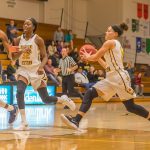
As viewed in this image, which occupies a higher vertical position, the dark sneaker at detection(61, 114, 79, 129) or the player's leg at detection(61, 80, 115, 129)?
the player's leg at detection(61, 80, 115, 129)

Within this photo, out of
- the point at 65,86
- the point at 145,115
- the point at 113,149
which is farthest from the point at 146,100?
the point at 113,149

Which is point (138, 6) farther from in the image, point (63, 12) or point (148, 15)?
point (63, 12)

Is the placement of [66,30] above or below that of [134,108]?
above

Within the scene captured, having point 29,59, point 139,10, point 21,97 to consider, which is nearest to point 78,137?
point 21,97

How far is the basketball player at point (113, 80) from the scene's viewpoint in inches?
282

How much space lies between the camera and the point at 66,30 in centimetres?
2502

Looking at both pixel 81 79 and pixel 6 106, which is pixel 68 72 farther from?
pixel 6 106

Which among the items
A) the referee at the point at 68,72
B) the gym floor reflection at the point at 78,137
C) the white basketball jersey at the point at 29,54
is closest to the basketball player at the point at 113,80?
the gym floor reflection at the point at 78,137

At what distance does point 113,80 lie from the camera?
7219 mm

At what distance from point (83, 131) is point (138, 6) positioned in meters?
20.6

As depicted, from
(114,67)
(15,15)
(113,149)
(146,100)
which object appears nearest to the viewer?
(113,149)

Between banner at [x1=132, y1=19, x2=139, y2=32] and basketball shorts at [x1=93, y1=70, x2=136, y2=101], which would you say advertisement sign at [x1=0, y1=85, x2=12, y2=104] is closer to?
basketball shorts at [x1=93, y1=70, x2=136, y2=101]

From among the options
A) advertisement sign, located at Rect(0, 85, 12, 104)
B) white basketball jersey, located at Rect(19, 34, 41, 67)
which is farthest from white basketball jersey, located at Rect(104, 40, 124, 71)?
advertisement sign, located at Rect(0, 85, 12, 104)

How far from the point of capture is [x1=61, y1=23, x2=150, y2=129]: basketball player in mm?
7152
